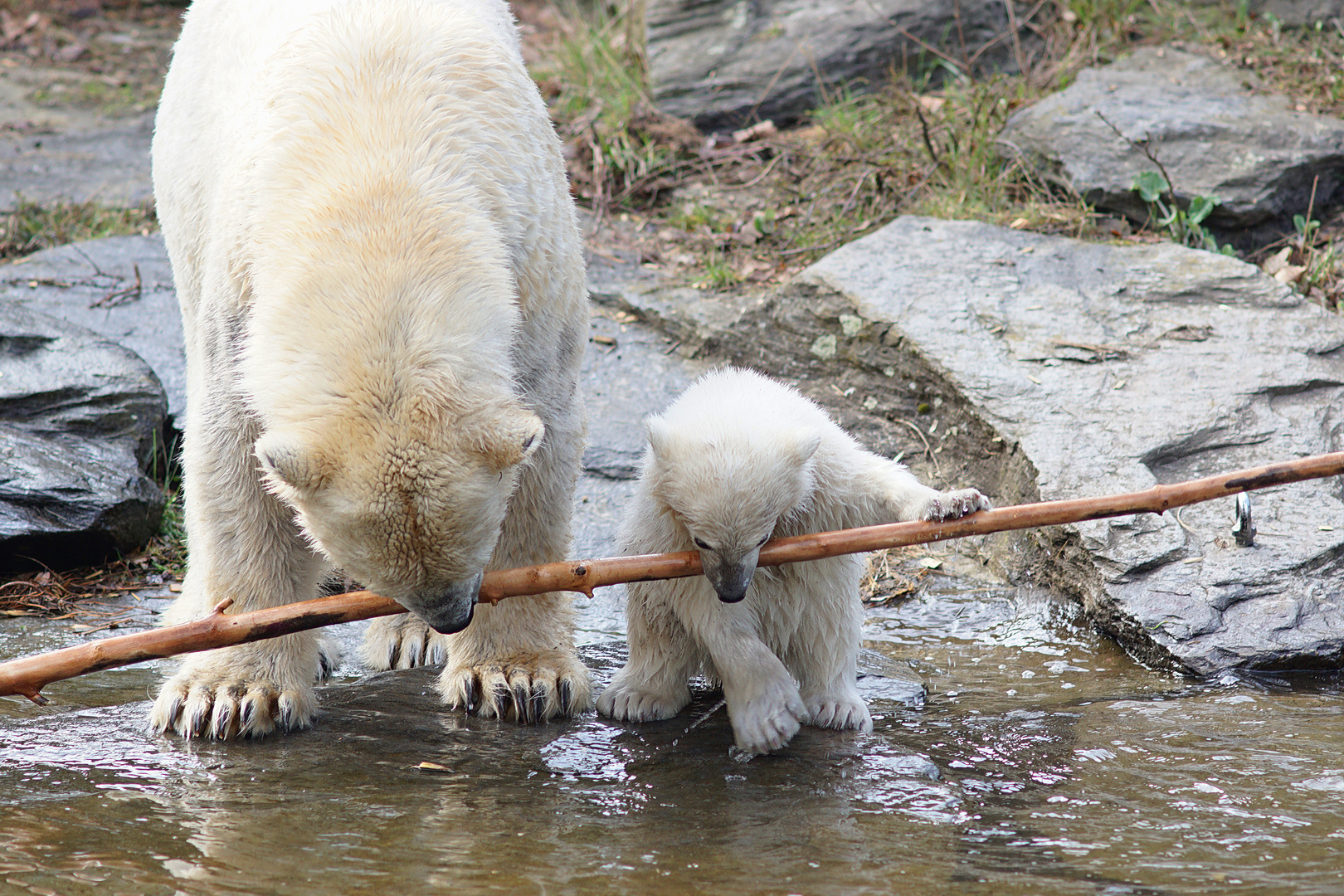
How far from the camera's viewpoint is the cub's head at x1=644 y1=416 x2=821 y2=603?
3.15 meters

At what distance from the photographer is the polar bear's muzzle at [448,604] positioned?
108 inches

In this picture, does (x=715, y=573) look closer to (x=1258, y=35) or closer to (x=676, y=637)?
(x=676, y=637)

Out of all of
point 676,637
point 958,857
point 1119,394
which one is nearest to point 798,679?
point 676,637

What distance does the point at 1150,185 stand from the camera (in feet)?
20.9

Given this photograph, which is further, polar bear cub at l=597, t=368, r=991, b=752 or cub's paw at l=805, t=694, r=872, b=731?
cub's paw at l=805, t=694, r=872, b=731

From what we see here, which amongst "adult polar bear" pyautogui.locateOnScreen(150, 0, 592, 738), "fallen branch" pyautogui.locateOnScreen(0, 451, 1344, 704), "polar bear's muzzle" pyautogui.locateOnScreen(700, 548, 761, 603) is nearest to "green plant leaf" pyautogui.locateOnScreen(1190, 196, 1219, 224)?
"fallen branch" pyautogui.locateOnScreen(0, 451, 1344, 704)

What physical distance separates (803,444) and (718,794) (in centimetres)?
97

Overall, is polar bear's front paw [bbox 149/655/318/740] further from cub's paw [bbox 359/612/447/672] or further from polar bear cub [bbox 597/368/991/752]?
A: polar bear cub [bbox 597/368/991/752]

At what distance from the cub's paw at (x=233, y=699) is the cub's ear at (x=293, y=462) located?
1.09m

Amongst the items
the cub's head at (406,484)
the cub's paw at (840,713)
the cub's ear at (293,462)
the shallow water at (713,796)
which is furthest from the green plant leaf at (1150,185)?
the cub's ear at (293,462)

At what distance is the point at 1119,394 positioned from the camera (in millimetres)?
4895

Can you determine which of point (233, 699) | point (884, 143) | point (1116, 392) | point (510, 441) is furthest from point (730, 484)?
point (884, 143)

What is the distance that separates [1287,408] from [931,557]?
1.51m

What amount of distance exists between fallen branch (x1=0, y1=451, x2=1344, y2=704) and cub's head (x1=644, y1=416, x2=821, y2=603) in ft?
0.34
